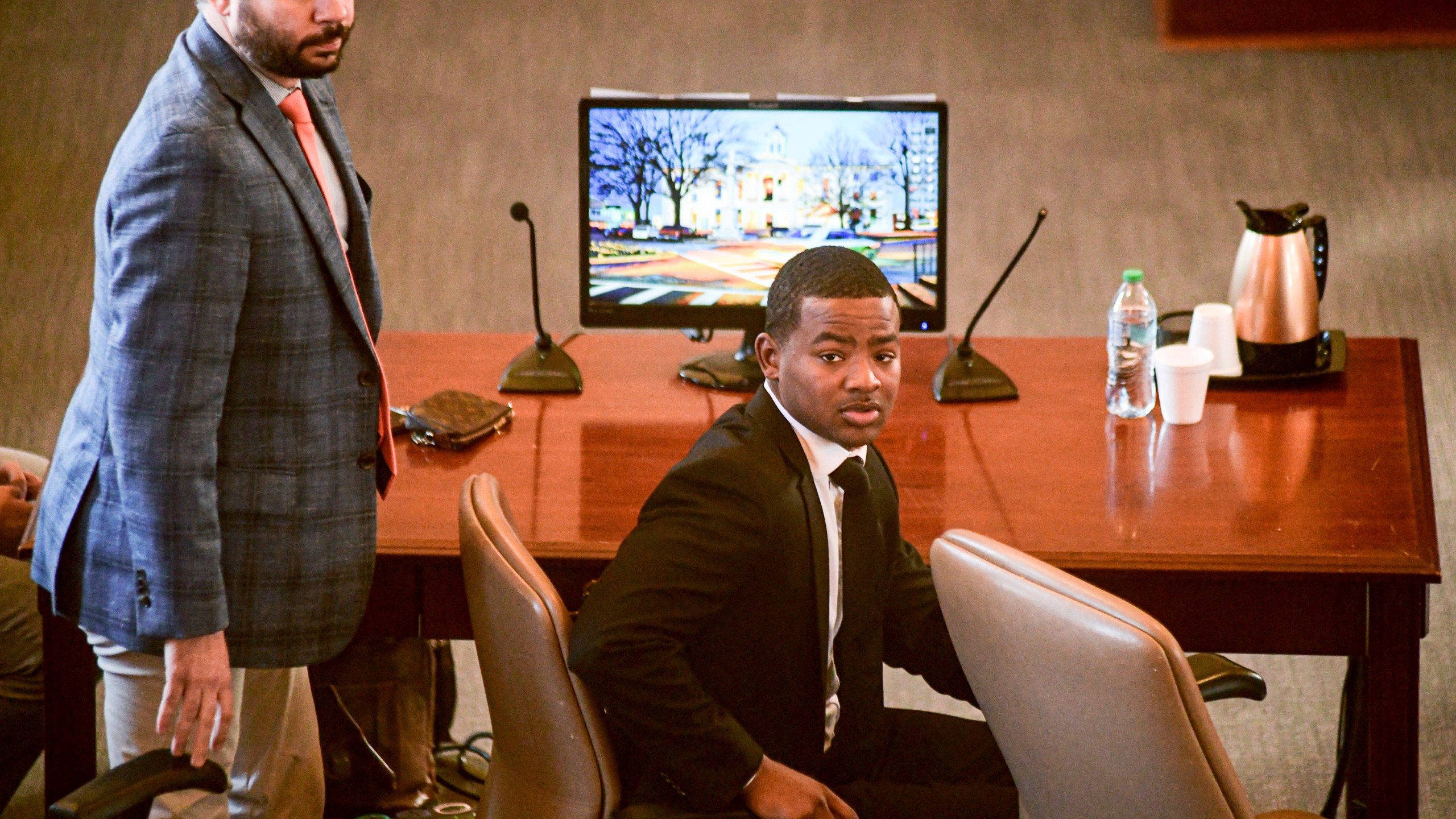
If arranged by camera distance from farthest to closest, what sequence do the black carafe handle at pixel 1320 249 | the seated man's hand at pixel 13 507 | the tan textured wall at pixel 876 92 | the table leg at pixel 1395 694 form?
1. the tan textured wall at pixel 876 92
2. the black carafe handle at pixel 1320 249
3. the seated man's hand at pixel 13 507
4. the table leg at pixel 1395 694

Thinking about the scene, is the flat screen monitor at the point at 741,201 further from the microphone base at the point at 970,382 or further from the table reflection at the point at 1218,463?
the table reflection at the point at 1218,463

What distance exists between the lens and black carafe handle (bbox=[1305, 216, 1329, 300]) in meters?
2.42

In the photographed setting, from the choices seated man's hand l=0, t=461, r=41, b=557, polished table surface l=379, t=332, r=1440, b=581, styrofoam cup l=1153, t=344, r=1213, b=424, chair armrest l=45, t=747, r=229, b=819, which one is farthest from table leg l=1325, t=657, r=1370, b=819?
seated man's hand l=0, t=461, r=41, b=557

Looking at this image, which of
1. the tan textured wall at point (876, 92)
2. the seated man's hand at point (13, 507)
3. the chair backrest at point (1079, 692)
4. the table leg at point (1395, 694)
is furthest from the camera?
the tan textured wall at point (876, 92)

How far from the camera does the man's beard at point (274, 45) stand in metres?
1.53

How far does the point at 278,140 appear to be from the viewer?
5.10 ft

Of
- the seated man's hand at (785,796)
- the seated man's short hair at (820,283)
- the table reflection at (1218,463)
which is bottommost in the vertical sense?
the seated man's hand at (785,796)

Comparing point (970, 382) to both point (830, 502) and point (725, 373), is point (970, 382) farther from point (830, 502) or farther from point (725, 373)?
point (830, 502)

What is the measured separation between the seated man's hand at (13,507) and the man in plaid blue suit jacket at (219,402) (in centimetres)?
41

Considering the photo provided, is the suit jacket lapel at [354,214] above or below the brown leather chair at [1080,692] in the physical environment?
above

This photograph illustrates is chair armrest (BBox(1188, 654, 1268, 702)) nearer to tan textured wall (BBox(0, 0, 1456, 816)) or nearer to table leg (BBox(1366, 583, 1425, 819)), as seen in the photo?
table leg (BBox(1366, 583, 1425, 819))

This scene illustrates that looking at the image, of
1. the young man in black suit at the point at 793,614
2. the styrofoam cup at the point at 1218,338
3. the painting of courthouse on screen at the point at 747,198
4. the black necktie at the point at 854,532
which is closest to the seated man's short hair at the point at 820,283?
the young man in black suit at the point at 793,614

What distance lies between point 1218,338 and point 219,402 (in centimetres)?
151

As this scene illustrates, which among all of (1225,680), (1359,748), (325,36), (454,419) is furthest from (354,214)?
(1359,748)
